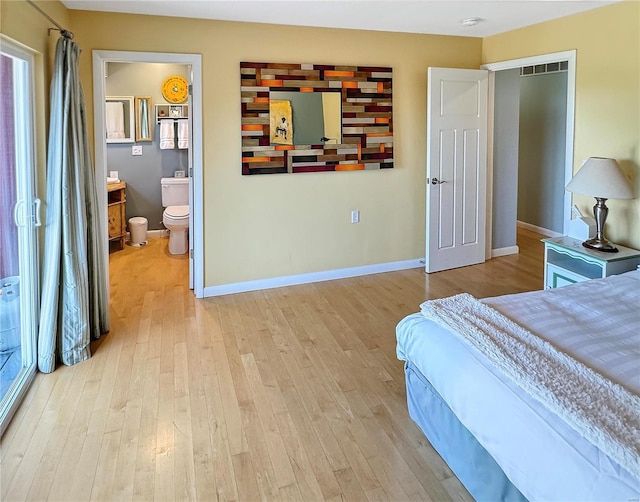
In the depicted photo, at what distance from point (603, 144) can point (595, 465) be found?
125 inches

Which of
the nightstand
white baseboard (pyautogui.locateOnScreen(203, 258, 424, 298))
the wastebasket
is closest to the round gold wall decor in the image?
the wastebasket

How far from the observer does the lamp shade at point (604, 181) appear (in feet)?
11.3

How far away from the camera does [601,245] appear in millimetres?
3584

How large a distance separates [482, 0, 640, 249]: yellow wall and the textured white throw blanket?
84.2 inches

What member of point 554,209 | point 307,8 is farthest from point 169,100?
point 554,209

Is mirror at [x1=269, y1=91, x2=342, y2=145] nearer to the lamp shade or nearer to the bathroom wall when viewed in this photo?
the lamp shade

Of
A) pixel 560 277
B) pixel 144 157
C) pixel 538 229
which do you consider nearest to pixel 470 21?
pixel 560 277

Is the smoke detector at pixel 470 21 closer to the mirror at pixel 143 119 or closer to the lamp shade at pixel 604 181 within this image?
the lamp shade at pixel 604 181

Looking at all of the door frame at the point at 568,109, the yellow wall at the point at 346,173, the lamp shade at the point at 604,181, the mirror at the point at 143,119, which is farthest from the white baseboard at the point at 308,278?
the mirror at the point at 143,119

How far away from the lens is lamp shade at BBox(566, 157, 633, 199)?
344 centimetres

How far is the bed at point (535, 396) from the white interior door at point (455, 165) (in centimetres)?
237

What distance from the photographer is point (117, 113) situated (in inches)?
244

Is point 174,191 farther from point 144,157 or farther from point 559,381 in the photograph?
point 559,381

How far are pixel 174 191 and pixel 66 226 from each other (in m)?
3.51
